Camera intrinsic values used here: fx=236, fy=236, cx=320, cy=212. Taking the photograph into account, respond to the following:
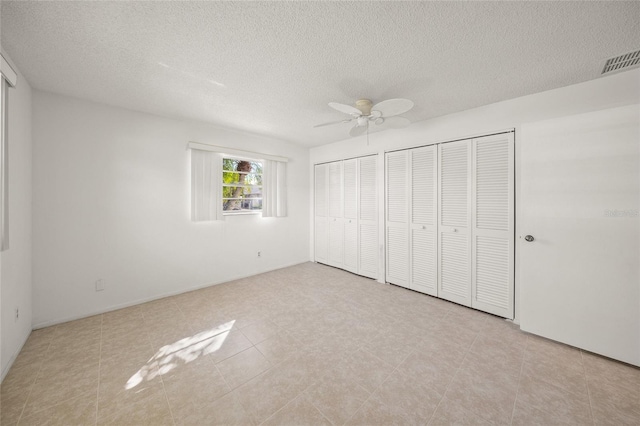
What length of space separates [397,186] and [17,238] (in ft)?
13.8

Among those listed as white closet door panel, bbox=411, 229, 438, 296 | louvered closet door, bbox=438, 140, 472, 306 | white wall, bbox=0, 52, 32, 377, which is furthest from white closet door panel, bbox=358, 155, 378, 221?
white wall, bbox=0, 52, 32, 377

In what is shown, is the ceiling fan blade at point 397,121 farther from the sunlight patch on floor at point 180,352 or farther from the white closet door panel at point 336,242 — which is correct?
the sunlight patch on floor at point 180,352

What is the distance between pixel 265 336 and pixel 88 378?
1327 mm

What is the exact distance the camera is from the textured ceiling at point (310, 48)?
1.46 meters

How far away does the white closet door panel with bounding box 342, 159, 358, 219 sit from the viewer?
4254mm

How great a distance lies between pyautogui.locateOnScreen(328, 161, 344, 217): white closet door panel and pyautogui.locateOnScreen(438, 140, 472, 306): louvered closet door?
181cm

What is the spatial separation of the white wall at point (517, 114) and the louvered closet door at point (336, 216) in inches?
31.2

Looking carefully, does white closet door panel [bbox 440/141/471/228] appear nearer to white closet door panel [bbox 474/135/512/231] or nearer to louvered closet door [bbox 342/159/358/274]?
white closet door panel [bbox 474/135/512/231]

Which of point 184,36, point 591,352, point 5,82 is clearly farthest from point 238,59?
point 591,352

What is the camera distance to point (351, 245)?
171 inches

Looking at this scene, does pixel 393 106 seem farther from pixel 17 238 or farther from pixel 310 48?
pixel 17 238

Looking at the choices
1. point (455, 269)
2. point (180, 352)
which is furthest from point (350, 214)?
point (180, 352)

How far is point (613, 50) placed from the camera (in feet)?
5.94

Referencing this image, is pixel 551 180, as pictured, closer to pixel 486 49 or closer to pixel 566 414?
pixel 486 49
